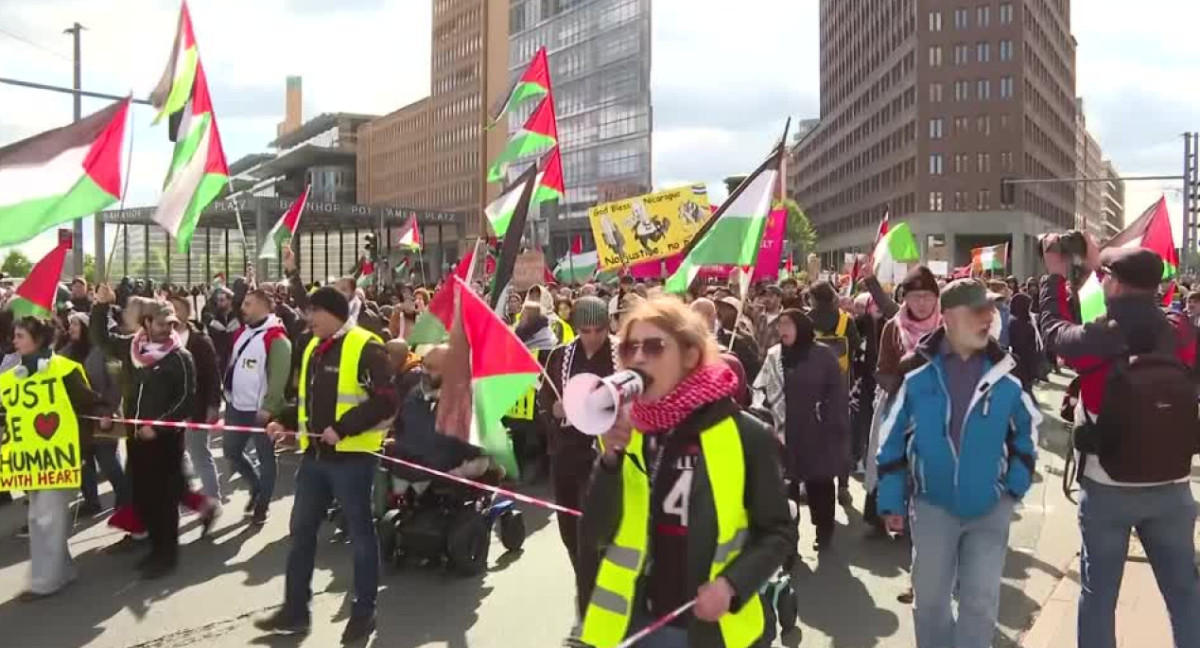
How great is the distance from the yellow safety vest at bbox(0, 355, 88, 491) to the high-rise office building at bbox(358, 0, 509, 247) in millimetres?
77918

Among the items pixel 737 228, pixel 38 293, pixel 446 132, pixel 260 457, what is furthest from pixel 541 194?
pixel 446 132

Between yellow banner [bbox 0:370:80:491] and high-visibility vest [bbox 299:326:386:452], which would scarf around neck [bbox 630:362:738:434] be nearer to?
high-visibility vest [bbox 299:326:386:452]

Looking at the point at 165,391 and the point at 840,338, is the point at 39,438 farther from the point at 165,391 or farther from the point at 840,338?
the point at 840,338

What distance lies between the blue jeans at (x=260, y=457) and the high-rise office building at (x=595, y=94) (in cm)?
7316

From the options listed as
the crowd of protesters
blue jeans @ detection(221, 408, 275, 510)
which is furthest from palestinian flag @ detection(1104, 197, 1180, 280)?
blue jeans @ detection(221, 408, 275, 510)

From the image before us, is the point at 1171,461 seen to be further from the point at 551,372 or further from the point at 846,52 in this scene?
the point at 846,52

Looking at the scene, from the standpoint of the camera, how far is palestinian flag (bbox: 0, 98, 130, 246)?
6.45 metres

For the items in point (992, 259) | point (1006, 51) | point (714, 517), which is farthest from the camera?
point (1006, 51)

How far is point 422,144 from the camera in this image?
376ft

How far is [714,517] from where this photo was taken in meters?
2.92

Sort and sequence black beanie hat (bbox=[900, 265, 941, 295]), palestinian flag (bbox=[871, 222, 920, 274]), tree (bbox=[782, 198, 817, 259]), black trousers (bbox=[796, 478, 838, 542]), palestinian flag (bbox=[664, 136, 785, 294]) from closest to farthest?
black beanie hat (bbox=[900, 265, 941, 295]), palestinian flag (bbox=[664, 136, 785, 294]), black trousers (bbox=[796, 478, 838, 542]), palestinian flag (bbox=[871, 222, 920, 274]), tree (bbox=[782, 198, 817, 259])

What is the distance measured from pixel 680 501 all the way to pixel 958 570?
1.78 meters

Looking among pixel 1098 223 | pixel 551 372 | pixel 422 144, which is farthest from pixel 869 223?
pixel 551 372

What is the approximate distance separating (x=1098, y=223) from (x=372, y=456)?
185720 mm
